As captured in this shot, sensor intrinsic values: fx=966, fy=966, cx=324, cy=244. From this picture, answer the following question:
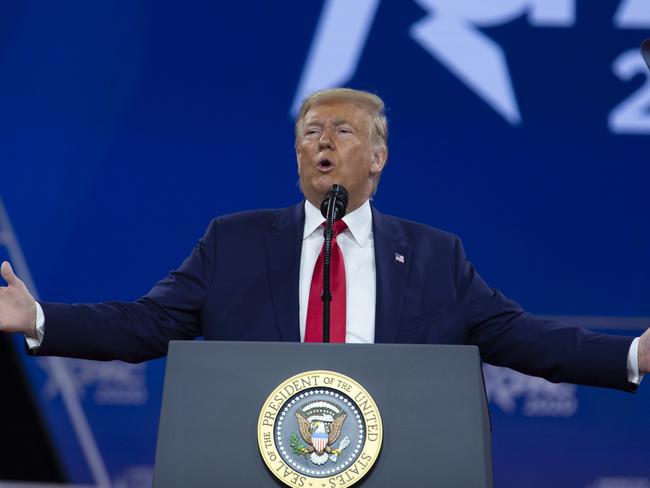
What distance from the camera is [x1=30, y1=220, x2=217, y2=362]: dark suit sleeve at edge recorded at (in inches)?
80.4

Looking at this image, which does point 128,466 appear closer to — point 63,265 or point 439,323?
point 63,265

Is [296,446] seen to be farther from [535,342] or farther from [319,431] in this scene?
[535,342]

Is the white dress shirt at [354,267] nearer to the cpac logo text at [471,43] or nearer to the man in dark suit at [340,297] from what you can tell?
the man in dark suit at [340,297]

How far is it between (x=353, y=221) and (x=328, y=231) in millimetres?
533

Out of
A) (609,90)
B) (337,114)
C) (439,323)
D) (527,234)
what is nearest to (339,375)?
(439,323)

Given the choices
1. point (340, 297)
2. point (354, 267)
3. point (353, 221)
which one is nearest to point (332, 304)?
point (340, 297)

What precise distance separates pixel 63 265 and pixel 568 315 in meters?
1.88

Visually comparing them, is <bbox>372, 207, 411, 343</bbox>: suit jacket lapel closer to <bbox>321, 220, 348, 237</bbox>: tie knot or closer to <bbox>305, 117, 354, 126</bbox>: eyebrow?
<bbox>321, 220, 348, 237</bbox>: tie knot

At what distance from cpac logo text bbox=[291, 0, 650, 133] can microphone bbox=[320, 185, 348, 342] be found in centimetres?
167

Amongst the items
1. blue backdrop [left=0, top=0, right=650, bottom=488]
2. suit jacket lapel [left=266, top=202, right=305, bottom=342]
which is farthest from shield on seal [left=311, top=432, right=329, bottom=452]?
blue backdrop [left=0, top=0, right=650, bottom=488]

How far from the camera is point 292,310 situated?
2205 mm

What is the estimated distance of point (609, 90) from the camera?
11.8ft

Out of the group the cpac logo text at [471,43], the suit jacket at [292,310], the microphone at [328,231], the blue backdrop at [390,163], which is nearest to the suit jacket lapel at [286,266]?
the suit jacket at [292,310]

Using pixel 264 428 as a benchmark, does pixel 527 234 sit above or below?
above
